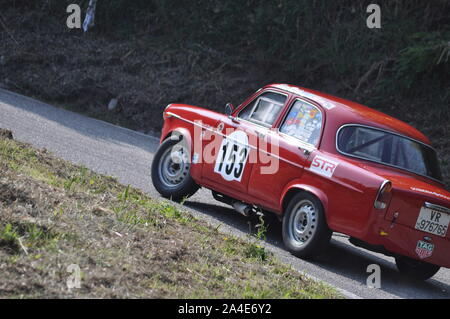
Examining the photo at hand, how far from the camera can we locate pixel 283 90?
9789mm

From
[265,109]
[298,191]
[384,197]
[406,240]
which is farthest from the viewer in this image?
[265,109]

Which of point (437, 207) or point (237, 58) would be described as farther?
point (237, 58)

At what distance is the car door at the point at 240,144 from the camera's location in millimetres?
9430

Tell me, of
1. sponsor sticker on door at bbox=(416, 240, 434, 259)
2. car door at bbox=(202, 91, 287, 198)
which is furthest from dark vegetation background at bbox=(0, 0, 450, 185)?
sponsor sticker on door at bbox=(416, 240, 434, 259)

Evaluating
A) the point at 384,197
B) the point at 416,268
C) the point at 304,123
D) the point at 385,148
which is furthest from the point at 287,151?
the point at 416,268

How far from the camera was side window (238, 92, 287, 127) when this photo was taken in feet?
31.7

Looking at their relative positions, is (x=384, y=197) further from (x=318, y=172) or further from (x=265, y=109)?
(x=265, y=109)

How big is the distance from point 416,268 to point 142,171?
5.07 m

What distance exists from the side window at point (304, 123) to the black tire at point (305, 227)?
698 mm

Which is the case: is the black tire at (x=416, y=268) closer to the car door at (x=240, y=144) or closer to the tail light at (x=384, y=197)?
the tail light at (x=384, y=197)

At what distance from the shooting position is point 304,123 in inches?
362

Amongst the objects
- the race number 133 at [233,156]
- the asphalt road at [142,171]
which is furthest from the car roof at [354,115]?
the asphalt road at [142,171]
